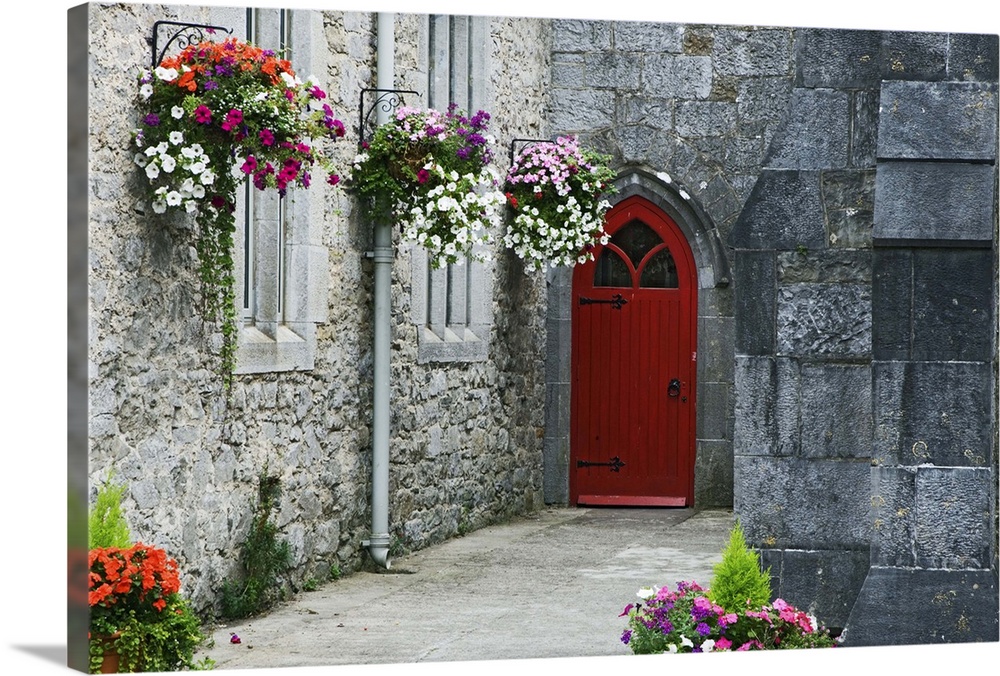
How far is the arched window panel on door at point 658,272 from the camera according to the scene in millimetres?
7723

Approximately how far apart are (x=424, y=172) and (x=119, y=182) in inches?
78.8

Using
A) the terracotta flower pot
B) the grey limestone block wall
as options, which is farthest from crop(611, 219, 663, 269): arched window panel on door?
the terracotta flower pot

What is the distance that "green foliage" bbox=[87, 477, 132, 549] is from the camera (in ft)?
17.2

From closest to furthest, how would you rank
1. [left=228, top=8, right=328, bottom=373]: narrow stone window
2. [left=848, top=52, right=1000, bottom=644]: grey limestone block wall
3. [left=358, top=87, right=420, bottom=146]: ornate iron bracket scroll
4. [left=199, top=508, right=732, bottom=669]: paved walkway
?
[left=848, top=52, right=1000, bottom=644]: grey limestone block wall < [left=199, top=508, right=732, bottom=669]: paved walkway < [left=228, top=8, right=328, bottom=373]: narrow stone window < [left=358, top=87, right=420, bottom=146]: ornate iron bracket scroll

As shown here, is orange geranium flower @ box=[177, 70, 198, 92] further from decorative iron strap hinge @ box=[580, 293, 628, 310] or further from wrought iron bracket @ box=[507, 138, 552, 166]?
decorative iron strap hinge @ box=[580, 293, 628, 310]

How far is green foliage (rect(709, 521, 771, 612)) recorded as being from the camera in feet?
19.5

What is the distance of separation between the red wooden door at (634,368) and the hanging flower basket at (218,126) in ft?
6.37

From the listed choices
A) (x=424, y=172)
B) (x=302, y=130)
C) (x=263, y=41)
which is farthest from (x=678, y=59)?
(x=302, y=130)

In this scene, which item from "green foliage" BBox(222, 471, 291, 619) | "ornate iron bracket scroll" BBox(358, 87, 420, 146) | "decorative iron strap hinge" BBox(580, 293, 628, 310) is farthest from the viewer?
"ornate iron bracket scroll" BBox(358, 87, 420, 146)

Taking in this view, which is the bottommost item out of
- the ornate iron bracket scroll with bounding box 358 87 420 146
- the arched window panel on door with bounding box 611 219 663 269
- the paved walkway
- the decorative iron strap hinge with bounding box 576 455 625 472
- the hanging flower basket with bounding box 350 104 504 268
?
the paved walkway

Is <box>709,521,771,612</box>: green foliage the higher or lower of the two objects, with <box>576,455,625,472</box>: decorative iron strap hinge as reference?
lower

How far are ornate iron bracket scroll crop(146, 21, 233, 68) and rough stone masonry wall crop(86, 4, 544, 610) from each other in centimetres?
4

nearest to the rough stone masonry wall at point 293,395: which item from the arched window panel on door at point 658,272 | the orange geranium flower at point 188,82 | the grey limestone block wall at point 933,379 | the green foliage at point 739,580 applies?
the orange geranium flower at point 188,82

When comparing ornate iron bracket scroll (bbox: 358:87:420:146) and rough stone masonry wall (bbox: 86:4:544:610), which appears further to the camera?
ornate iron bracket scroll (bbox: 358:87:420:146)
